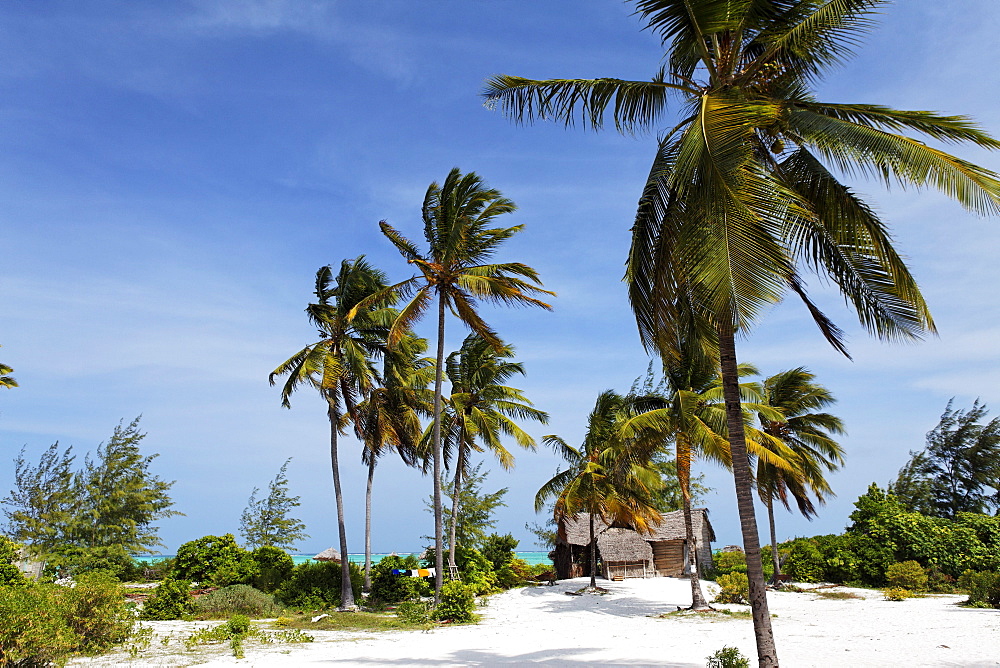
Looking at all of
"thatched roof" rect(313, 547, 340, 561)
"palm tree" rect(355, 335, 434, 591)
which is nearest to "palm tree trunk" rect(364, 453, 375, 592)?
"palm tree" rect(355, 335, 434, 591)

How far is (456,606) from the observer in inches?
688

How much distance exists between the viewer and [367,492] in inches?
928

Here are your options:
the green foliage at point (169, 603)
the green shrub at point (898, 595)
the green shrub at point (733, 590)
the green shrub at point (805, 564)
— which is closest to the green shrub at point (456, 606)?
the green foliage at point (169, 603)

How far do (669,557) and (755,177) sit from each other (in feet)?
95.4

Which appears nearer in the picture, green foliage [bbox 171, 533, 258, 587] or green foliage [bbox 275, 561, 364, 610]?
green foliage [bbox 275, 561, 364, 610]

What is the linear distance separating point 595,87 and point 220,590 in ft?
60.3

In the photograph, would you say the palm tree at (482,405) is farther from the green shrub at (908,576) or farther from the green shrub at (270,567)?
the green shrub at (908,576)

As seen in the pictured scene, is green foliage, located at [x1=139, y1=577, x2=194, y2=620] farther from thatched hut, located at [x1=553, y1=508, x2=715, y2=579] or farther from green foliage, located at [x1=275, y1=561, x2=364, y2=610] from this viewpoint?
thatched hut, located at [x1=553, y1=508, x2=715, y2=579]

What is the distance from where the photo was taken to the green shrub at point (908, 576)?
69.5 ft

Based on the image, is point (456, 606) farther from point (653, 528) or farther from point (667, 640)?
point (653, 528)

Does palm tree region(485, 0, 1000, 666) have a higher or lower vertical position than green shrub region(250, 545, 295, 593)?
higher

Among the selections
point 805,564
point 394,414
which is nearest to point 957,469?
point 805,564

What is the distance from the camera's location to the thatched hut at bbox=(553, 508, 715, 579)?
31.3 metres

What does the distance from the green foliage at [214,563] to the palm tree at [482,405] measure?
6822 mm
